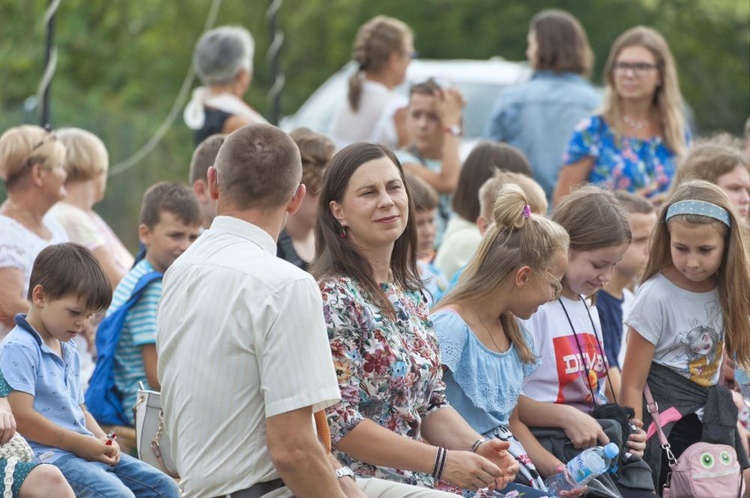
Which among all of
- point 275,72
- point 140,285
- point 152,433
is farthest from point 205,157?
point 275,72

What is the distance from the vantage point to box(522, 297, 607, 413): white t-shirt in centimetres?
472

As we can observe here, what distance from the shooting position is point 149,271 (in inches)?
206

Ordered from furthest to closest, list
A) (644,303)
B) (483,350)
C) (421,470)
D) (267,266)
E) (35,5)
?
(35,5)
(644,303)
(483,350)
(421,470)
(267,266)

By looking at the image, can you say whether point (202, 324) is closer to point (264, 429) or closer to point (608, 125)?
point (264, 429)

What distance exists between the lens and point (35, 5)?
572 inches

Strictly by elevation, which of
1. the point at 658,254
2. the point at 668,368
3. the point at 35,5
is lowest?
the point at 668,368

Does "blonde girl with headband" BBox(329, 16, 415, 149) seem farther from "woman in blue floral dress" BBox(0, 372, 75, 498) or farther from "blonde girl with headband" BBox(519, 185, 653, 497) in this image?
"woman in blue floral dress" BBox(0, 372, 75, 498)

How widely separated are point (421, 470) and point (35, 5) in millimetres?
12057

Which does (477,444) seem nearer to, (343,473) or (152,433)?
(343,473)

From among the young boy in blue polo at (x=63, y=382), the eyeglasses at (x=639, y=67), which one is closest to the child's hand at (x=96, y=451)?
the young boy in blue polo at (x=63, y=382)

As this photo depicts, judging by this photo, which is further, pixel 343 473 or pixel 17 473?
pixel 17 473

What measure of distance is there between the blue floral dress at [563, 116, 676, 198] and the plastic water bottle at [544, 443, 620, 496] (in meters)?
2.69

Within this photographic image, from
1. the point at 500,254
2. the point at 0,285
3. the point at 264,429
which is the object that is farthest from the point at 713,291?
the point at 0,285

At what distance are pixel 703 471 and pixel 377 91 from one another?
3.53 meters
